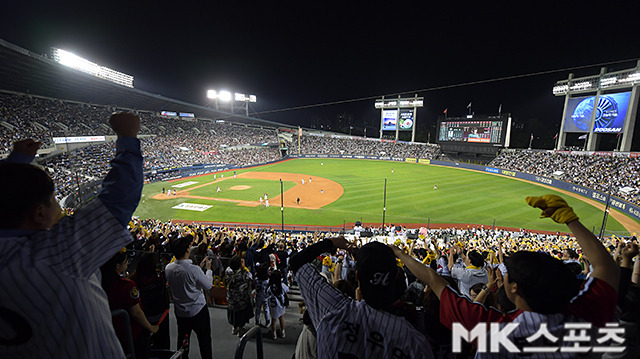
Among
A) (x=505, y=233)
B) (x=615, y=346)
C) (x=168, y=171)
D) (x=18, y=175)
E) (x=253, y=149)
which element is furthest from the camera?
(x=253, y=149)

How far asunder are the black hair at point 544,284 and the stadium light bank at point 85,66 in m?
52.9

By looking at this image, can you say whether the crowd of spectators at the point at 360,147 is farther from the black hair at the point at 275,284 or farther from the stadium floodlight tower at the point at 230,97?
the black hair at the point at 275,284

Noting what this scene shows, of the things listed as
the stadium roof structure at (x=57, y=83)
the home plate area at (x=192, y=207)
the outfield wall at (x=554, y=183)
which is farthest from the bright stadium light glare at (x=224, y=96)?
the home plate area at (x=192, y=207)

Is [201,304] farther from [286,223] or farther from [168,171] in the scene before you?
[168,171]

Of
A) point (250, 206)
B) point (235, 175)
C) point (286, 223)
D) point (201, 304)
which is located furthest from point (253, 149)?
point (201, 304)

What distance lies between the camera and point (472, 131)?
59.6 meters

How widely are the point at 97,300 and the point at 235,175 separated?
4759 cm

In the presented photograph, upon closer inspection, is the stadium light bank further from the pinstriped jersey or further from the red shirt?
the pinstriped jersey

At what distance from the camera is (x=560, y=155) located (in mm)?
47500

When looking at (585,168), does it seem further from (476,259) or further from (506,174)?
(476,259)

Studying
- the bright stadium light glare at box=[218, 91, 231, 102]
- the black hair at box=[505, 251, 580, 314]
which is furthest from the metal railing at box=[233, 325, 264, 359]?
the bright stadium light glare at box=[218, 91, 231, 102]

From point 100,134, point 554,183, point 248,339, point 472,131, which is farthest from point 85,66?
point 554,183

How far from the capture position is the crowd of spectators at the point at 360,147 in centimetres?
7269

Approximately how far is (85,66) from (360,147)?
64.6m
